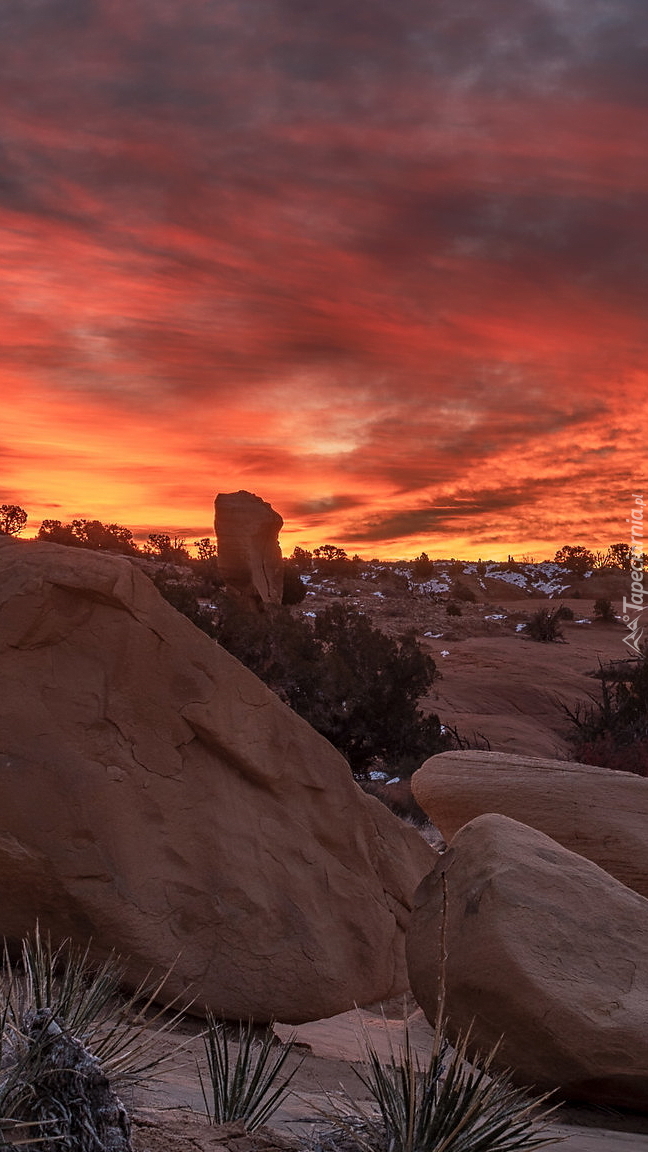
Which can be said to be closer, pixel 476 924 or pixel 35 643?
pixel 476 924

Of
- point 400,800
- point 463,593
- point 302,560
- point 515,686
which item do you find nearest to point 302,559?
point 302,560

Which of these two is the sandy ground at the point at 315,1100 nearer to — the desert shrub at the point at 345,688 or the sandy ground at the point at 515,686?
the desert shrub at the point at 345,688

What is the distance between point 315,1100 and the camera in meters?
4.52

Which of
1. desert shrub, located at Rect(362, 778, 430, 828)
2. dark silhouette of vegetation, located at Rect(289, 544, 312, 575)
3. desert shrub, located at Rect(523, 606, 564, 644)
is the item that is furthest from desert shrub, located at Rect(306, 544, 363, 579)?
desert shrub, located at Rect(362, 778, 430, 828)

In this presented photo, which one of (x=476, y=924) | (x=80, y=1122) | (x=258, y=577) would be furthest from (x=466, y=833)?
(x=258, y=577)

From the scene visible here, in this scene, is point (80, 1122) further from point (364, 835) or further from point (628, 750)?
point (628, 750)

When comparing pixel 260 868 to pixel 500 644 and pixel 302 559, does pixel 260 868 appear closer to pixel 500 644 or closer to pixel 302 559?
pixel 500 644

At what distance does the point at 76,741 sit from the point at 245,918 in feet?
5.54

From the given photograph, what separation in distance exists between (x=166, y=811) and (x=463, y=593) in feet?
189

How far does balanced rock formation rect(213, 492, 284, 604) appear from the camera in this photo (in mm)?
39625

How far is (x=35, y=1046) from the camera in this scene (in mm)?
2701

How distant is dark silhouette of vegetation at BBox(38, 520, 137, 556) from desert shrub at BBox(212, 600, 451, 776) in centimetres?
2577

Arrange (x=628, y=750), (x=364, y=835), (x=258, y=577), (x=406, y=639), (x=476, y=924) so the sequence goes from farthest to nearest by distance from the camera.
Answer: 1. (x=258, y=577)
2. (x=406, y=639)
3. (x=628, y=750)
4. (x=364, y=835)
5. (x=476, y=924)

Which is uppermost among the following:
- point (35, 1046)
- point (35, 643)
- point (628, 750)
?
point (35, 643)
